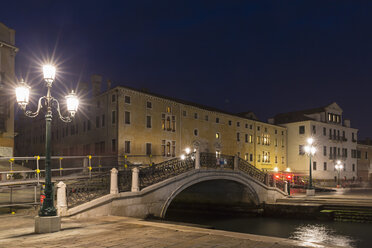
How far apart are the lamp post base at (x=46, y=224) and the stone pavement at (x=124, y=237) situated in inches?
7.3

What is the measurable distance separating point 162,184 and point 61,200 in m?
5.84

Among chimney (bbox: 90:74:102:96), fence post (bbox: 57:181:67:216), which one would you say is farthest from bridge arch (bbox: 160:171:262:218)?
chimney (bbox: 90:74:102:96)

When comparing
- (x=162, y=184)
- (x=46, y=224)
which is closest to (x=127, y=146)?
(x=162, y=184)

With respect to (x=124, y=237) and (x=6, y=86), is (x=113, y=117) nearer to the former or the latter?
(x=6, y=86)

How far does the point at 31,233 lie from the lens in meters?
9.07

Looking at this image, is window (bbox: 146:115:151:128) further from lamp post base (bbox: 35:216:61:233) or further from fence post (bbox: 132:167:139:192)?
lamp post base (bbox: 35:216:61:233)

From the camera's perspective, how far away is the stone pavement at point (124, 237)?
7.86 meters

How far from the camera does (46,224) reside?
9.09 meters

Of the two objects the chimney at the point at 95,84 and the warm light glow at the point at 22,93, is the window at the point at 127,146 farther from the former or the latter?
the warm light glow at the point at 22,93

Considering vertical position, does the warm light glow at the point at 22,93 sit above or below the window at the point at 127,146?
above

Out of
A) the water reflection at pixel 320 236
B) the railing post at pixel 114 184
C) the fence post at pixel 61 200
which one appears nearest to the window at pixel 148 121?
the water reflection at pixel 320 236

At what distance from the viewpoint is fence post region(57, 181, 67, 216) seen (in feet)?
38.5

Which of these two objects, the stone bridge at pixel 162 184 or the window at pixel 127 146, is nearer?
the stone bridge at pixel 162 184

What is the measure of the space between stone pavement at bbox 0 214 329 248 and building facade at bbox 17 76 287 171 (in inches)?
592
